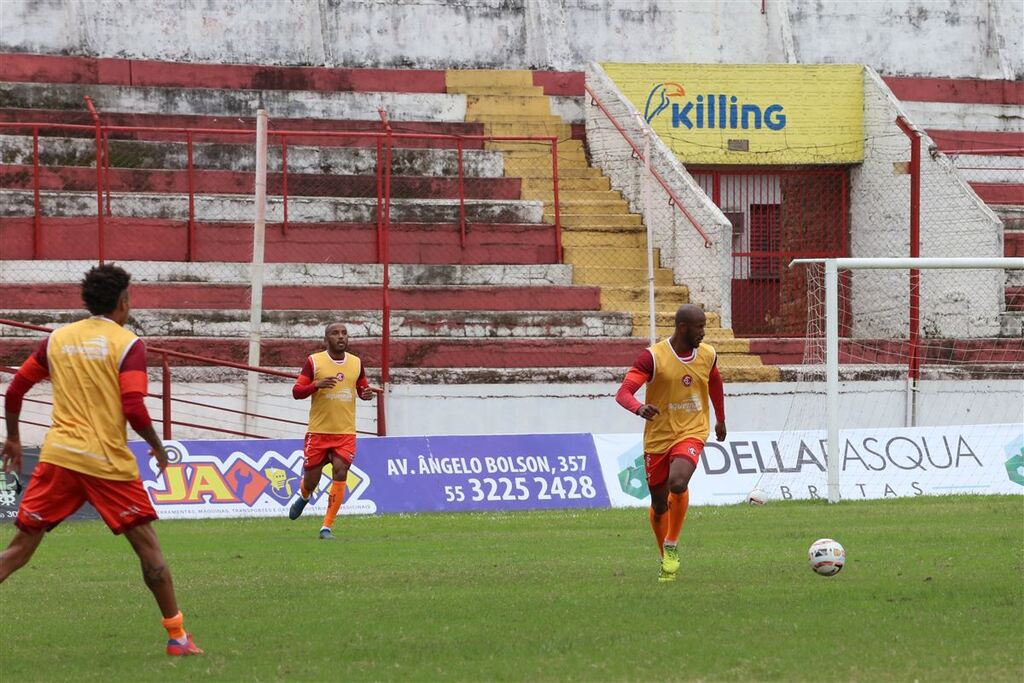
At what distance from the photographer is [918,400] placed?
2289cm

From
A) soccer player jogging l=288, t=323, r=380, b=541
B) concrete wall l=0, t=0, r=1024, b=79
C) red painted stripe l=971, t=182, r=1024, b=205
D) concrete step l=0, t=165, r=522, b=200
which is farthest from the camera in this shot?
red painted stripe l=971, t=182, r=1024, b=205

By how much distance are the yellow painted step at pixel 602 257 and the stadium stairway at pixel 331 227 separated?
39 millimetres

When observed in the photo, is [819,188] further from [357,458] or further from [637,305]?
[357,458]

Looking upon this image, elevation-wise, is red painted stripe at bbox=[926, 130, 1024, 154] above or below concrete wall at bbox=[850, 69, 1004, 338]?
above

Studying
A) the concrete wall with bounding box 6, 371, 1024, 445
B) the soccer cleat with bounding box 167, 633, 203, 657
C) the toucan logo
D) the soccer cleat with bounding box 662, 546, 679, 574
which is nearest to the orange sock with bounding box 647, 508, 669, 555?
the soccer cleat with bounding box 662, 546, 679, 574

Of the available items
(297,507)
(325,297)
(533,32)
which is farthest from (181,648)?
(533,32)

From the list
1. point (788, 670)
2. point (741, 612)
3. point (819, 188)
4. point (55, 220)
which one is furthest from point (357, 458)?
point (819, 188)

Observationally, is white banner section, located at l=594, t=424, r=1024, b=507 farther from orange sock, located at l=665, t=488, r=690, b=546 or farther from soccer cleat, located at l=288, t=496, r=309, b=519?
orange sock, located at l=665, t=488, r=690, b=546

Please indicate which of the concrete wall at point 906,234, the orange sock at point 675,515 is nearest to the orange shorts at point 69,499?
the orange sock at point 675,515

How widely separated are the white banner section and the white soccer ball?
7.53 m

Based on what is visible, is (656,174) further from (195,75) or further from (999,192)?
(195,75)

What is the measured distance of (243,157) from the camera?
25547 mm

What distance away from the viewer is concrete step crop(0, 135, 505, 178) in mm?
24750

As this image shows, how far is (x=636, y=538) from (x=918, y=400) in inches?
388
